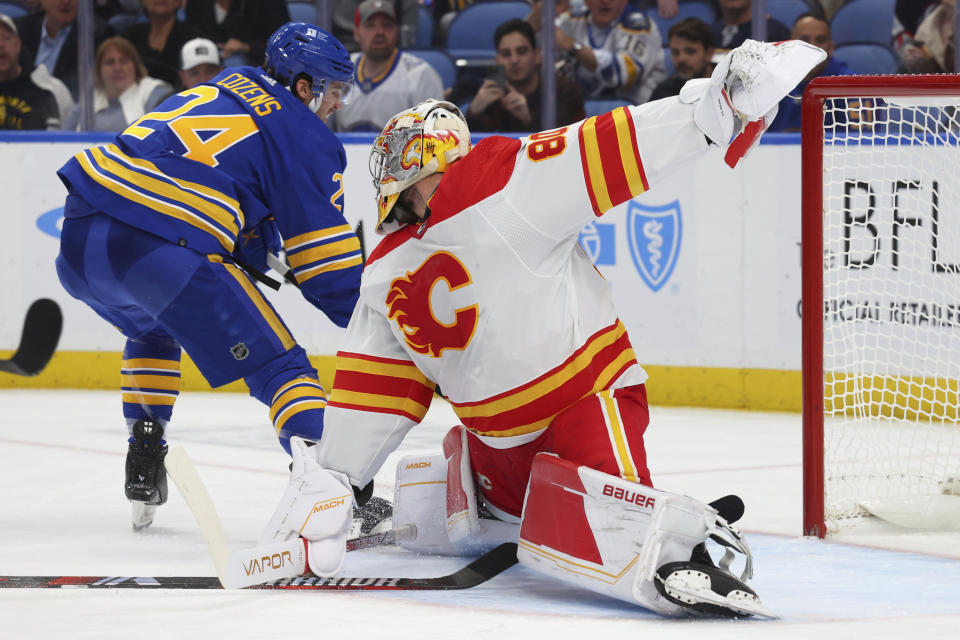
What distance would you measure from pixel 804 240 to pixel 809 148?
8.2 inches

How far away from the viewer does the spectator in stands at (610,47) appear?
5.79m

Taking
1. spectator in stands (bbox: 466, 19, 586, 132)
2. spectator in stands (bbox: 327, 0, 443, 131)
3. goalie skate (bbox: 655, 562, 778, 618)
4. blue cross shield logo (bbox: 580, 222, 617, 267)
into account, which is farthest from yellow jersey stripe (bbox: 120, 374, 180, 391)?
spectator in stands (bbox: 327, 0, 443, 131)

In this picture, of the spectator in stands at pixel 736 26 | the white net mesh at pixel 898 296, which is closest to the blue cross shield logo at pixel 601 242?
the spectator in stands at pixel 736 26

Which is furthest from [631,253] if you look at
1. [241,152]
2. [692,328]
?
[241,152]

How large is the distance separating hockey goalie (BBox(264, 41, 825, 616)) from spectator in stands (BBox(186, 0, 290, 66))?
4.04 meters

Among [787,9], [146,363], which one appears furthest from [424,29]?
[146,363]

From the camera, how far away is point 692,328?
5.44 meters

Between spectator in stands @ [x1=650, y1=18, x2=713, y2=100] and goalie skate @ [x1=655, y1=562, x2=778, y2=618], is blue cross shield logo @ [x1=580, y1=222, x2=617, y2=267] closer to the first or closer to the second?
spectator in stands @ [x1=650, y1=18, x2=713, y2=100]

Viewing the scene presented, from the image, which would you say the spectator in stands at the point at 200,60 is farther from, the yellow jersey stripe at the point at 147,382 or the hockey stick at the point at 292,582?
the hockey stick at the point at 292,582

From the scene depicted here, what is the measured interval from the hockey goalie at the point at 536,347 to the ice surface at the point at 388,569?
12 cm

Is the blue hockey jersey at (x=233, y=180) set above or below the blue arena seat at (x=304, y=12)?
below

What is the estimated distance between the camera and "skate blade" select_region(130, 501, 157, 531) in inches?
121

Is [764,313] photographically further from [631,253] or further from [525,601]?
[525,601]

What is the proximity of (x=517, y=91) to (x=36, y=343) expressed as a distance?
105 inches
